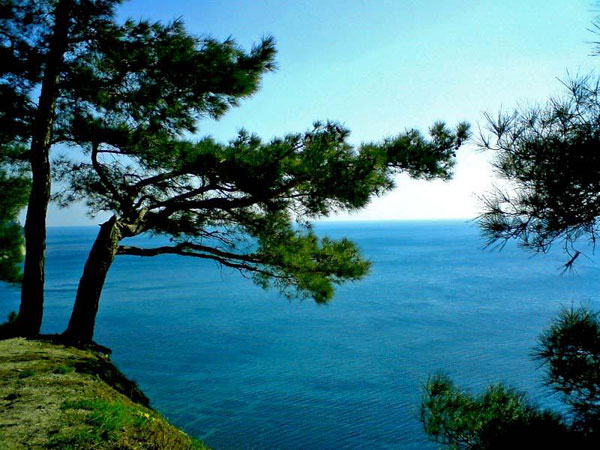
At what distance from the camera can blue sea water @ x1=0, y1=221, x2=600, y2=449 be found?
39.7ft

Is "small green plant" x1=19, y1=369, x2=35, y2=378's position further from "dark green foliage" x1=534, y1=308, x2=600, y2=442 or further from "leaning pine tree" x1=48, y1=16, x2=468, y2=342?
"dark green foliage" x1=534, y1=308, x2=600, y2=442

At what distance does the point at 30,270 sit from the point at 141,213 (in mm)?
1392

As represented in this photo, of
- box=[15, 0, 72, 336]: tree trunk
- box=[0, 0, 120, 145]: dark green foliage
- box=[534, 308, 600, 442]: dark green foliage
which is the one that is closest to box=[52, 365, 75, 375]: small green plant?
box=[15, 0, 72, 336]: tree trunk

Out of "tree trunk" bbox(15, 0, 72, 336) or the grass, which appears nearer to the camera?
the grass

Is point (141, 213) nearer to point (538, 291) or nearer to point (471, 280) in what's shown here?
point (538, 291)

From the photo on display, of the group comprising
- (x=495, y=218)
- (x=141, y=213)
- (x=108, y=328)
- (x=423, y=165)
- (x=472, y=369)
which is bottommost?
(x=472, y=369)

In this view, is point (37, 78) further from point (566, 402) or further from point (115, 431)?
point (566, 402)

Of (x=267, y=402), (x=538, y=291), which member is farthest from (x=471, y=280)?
(x=267, y=402)

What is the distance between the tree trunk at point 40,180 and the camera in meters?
4.59

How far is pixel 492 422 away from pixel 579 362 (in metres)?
1.26

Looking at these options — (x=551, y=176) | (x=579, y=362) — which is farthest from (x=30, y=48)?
(x=579, y=362)

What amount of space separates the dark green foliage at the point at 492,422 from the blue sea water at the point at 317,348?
7.34ft

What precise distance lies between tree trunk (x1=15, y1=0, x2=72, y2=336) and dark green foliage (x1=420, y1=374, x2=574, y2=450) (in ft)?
17.1

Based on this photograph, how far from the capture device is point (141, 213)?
5055mm
